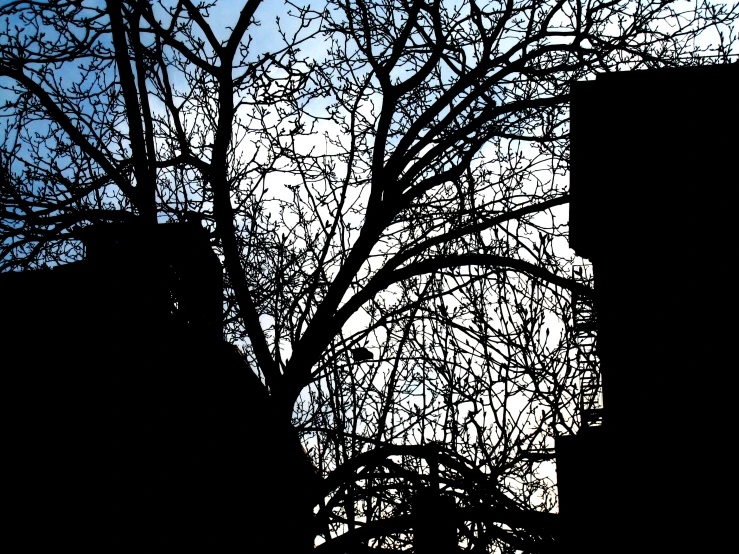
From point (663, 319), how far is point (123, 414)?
4845mm

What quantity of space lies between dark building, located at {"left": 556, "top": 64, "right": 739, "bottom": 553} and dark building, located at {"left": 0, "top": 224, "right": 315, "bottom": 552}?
3.65 metres

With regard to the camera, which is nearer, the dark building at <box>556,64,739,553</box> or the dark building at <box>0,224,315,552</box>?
the dark building at <box>556,64,739,553</box>

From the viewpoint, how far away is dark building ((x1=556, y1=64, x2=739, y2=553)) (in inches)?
183

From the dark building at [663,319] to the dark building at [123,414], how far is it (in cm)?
365

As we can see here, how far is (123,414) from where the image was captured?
262 inches

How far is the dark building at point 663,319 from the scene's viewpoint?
15.2 feet

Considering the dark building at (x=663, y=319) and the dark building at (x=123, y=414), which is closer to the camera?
the dark building at (x=663, y=319)

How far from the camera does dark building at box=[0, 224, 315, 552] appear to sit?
6.05 metres

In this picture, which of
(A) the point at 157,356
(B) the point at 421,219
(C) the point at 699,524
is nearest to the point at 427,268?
(B) the point at 421,219

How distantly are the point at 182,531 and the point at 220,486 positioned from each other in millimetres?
795

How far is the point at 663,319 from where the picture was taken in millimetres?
5148

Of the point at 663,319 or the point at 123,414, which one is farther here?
the point at 123,414

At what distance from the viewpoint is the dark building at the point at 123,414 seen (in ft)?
19.8

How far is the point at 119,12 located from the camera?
852 cm
